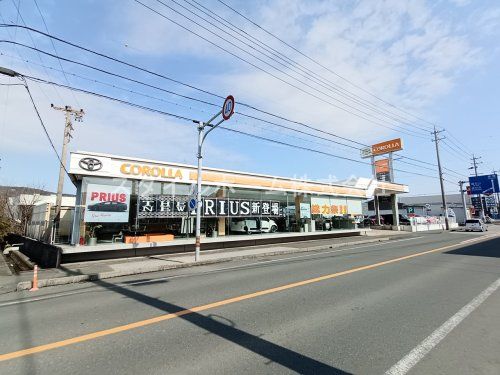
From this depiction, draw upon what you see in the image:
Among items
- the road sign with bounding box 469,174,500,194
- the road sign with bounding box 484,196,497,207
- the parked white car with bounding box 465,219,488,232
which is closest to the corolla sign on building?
the parked white car with bounding box 465,219,488,232

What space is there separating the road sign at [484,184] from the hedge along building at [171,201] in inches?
1659

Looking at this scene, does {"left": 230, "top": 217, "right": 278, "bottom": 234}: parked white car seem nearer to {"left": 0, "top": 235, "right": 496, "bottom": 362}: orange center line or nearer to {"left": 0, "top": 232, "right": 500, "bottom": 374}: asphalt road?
{"left": 0, "top": 232, "right": 500, "bottom": 374}: asphalt road

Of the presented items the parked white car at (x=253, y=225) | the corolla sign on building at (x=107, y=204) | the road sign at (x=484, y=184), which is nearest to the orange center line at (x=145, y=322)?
the corolla sign on building at (x=107, y=204)

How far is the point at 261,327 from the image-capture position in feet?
17.0

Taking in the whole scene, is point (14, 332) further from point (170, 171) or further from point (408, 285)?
point (170, 171)

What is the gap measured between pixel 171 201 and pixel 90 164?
15.7 feet

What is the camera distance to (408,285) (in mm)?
8211

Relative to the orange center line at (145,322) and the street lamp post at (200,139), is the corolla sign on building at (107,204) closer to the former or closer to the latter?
the street lamp post at (200,139)

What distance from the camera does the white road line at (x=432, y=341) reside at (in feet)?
12.4

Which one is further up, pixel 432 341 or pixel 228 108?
pixel 228 108

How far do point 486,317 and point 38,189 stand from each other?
49585mm

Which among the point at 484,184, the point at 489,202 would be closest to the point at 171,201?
the point at 484,184

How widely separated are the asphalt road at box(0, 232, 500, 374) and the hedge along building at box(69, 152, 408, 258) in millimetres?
6997

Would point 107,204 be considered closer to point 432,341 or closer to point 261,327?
point 261,327
